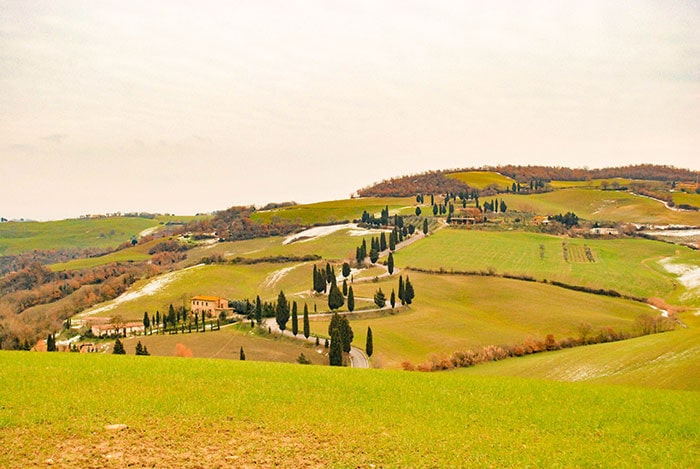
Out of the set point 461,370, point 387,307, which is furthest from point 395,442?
point 387,307

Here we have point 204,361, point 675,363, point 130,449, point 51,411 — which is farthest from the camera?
point 675,363

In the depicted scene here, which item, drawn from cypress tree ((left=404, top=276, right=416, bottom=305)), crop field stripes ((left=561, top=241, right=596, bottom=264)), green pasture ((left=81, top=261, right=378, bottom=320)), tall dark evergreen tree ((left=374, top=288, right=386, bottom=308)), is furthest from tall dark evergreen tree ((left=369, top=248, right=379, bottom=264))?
crop field stripes ((left=561, top=241, right=596, bottom=264))

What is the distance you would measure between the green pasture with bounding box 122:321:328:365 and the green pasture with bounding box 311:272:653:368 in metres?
7.39

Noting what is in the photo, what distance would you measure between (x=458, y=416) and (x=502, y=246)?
132 meters

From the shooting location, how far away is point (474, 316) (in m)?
90.7

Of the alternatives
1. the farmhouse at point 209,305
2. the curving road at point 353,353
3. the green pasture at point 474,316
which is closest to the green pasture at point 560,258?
the green pasture at point 474,316

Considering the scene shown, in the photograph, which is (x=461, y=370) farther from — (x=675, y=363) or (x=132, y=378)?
(x=132, y=378)

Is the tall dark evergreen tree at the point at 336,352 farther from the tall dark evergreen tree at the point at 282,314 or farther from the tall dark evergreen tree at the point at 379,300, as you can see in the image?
the tall dark evergreen tree at the point at 379,300

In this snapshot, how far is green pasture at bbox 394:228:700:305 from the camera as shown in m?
108

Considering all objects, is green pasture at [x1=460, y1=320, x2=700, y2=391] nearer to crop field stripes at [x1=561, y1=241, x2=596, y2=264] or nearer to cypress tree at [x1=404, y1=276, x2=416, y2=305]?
cypress tree at [x1=404, y1=276, x2=416, y2=305]

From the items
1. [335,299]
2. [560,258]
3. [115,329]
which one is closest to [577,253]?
[560,258]

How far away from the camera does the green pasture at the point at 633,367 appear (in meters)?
27.4

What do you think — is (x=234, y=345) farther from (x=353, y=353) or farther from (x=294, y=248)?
(x=294, y=248)

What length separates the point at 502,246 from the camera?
471 feet
